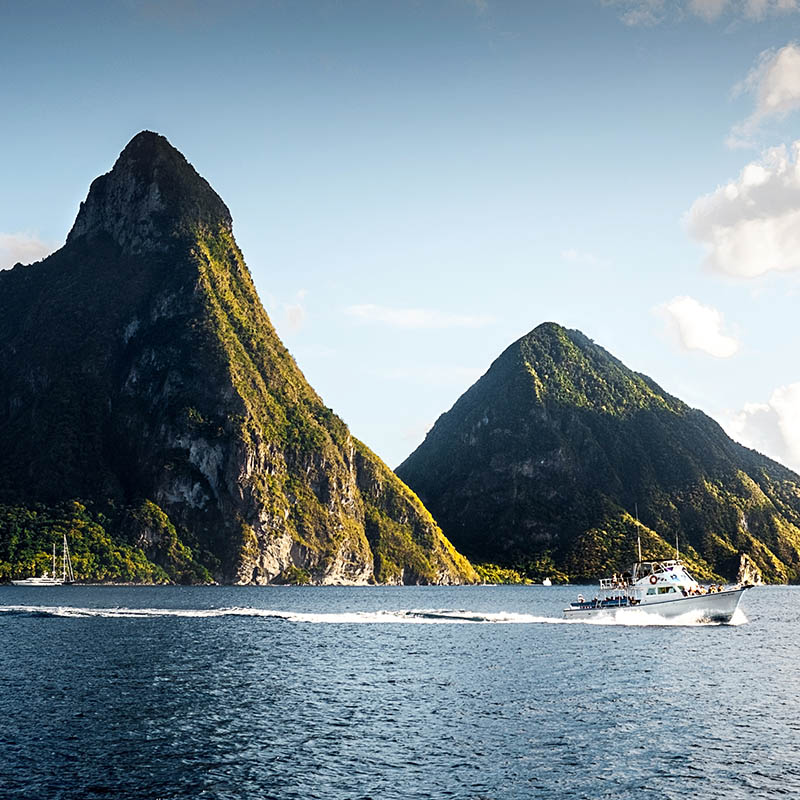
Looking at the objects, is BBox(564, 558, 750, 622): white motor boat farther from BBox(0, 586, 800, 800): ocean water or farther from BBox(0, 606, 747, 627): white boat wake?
BBox(0, 586, 800, 800): ocean water

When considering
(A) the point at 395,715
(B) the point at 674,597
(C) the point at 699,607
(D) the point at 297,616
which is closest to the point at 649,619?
(B) the point at 674,597

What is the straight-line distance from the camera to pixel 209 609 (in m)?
163

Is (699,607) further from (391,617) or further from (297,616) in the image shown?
(297,616)

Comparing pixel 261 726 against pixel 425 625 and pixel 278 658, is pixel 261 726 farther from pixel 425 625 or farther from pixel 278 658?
pixel 425 625

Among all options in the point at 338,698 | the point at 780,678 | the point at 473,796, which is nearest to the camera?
the point at 473,796

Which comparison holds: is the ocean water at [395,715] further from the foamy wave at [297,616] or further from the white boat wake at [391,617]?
the foamy wave at [297,616]

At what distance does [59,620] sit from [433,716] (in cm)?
8807

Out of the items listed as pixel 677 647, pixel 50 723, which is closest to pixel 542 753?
pixel 50 723

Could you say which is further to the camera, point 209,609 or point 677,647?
point 209,609

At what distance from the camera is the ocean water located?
143ft

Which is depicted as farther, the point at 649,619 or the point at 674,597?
the point at 649,619

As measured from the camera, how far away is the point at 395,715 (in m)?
59.6

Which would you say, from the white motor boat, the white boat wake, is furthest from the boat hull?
the white boat wake

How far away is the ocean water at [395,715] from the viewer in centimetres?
4344
